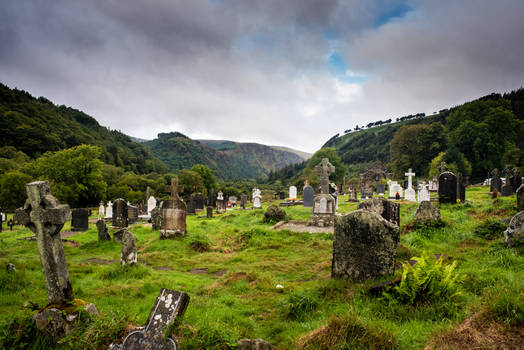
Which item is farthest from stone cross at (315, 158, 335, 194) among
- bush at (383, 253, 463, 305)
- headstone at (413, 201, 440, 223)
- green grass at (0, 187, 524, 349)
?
bush at (383, 253, 463, 305)

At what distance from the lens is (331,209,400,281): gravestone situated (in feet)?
16.6

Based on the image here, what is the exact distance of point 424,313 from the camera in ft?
12.0

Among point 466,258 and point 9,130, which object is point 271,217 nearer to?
point 466,258

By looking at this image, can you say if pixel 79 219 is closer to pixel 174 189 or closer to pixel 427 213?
pixel 174 189

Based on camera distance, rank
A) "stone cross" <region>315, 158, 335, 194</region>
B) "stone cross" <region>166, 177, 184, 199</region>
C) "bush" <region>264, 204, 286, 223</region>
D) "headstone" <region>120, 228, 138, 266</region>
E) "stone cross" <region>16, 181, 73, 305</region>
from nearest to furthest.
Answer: "stone cross" <region>16, 181, 73, 305</region>
"headstone" <region>120, 228, 138, 266</region>
"stone cross" <region>166, 177, 184, 199</region>
"stone cross" <region>315, 158, 335, 194</region>
"bush" <region>264, 204, 286, 223</region>

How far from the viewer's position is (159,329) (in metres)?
2.71

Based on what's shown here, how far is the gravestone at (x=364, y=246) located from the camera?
16.6 ft

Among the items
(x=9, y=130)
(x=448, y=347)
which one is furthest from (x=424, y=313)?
(x=9, y=130)

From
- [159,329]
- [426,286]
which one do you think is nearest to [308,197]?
[426,286]

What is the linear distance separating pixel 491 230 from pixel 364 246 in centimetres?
571

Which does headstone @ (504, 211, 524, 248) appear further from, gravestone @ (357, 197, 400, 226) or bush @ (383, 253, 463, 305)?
bush @ (383, 253, 463, 305)

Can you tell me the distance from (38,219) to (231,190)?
194ft

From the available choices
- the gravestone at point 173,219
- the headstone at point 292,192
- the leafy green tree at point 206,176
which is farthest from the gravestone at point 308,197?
the leafy green tree at point 206,176

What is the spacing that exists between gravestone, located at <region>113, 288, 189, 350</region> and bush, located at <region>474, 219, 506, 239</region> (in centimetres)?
907
